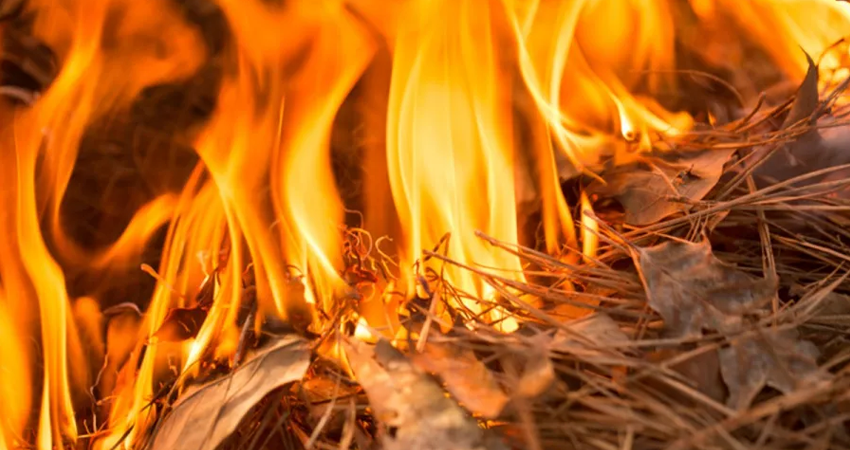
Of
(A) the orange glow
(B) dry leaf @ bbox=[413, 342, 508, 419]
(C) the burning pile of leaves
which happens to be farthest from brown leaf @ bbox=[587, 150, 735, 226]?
(B) dry leaf @ bbox=[413, 342, 508, 419]

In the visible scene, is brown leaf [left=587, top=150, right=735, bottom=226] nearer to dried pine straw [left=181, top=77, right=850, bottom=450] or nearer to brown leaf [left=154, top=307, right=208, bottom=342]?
dried pine straw [left=181, top=77, right=850, bottom=450]

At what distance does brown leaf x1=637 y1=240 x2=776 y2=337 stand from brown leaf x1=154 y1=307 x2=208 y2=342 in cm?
56

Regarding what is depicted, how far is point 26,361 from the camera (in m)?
1.10

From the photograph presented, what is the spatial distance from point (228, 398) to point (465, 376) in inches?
11.0

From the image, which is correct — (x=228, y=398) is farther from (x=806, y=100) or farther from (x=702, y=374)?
(x=806, y=100)

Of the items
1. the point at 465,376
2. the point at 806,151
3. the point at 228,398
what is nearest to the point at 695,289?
the point at 465,376

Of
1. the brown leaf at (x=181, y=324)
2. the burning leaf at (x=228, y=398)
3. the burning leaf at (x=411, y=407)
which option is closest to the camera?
the burning leaf at (x=411, y=407)

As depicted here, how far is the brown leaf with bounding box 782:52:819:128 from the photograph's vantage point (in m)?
1.03

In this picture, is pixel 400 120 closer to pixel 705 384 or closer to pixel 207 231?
pixel 207 231

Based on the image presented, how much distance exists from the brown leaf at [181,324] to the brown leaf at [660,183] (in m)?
0.59

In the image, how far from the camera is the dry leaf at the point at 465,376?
2.33 feet

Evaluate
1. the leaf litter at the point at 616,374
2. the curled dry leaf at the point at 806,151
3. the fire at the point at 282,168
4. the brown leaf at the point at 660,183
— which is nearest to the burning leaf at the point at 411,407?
the leaf litter at the point at 616,374

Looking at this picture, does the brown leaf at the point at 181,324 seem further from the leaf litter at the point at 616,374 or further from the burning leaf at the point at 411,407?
the burning leaf at the point at 411,407

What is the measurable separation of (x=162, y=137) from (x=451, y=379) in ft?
2.35
